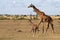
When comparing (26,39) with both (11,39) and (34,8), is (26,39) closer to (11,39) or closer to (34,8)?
(11,39)

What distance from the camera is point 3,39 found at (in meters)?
18.8

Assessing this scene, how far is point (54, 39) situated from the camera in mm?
18953

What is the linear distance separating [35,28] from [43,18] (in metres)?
1.00

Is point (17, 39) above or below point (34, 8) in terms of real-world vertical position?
below

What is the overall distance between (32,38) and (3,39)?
1970 millimetres

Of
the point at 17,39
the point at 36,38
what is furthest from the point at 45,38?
the point at 17,39

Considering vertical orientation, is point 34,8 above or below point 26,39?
above

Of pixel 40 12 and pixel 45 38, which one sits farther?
pixel 40 12

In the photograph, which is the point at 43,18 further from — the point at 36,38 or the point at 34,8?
the point at 36,38

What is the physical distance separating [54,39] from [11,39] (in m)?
2.87

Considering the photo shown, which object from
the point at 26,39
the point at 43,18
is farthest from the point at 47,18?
the point at 26,39

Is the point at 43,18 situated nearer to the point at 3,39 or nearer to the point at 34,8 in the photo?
the point at 34,8

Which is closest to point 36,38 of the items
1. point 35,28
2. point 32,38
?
point 32,38

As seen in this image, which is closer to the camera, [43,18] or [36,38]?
[36,38]
